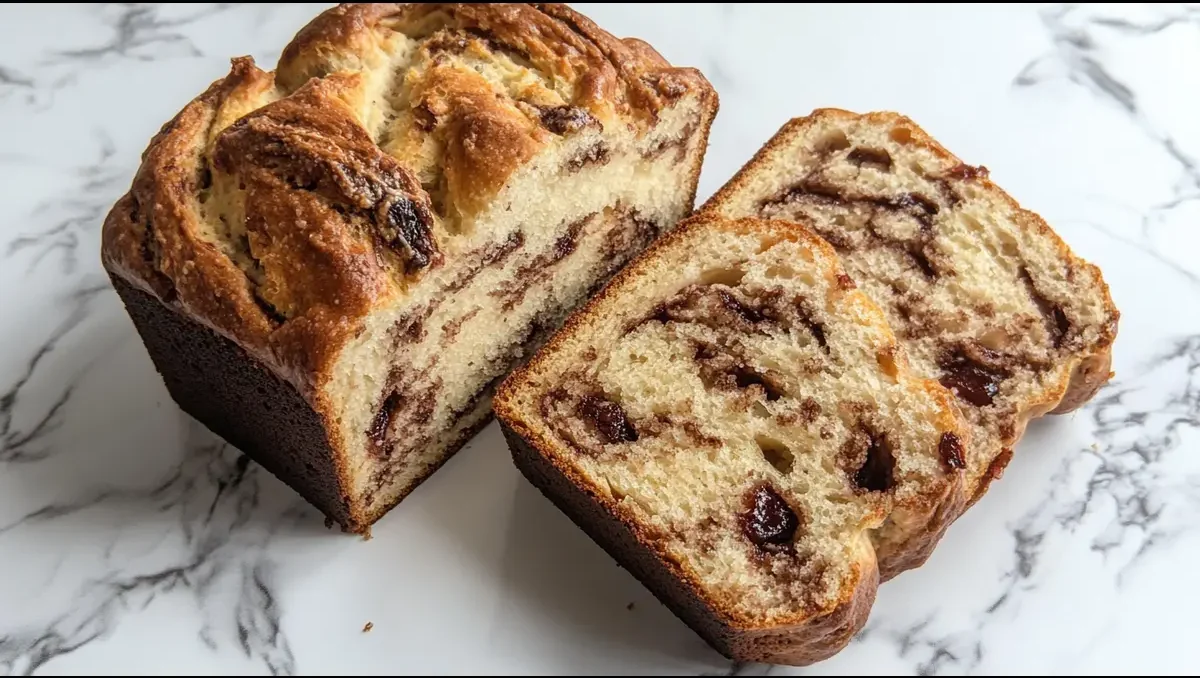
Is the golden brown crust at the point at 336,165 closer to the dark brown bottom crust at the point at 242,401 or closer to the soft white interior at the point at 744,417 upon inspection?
the dark brown bottom crust at the point at 242,401

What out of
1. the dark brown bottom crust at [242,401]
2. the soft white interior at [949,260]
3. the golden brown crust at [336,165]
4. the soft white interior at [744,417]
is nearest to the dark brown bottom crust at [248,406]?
the dark brown bottom crust at [242,401]

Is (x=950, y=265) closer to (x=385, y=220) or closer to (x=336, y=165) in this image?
(x=385, y=220)

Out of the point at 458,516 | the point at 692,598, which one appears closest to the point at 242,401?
the point at 458,516

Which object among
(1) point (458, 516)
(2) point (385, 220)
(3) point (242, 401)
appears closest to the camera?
(2) point (385, 220)

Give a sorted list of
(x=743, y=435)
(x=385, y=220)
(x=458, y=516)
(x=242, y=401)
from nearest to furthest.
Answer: (x=385, y=220)
(x=743, y=435)
(x=242, y=401)
(x=458, y=516)

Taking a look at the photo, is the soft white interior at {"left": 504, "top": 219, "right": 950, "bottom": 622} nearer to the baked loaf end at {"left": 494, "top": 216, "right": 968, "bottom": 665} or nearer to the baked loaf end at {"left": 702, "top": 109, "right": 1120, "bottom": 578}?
the baked loaf end at {"left": 494, "top": 216, "right": 968, "bottom": 665}

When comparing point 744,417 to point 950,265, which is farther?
point 950,265

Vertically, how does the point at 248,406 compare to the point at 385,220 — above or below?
below
